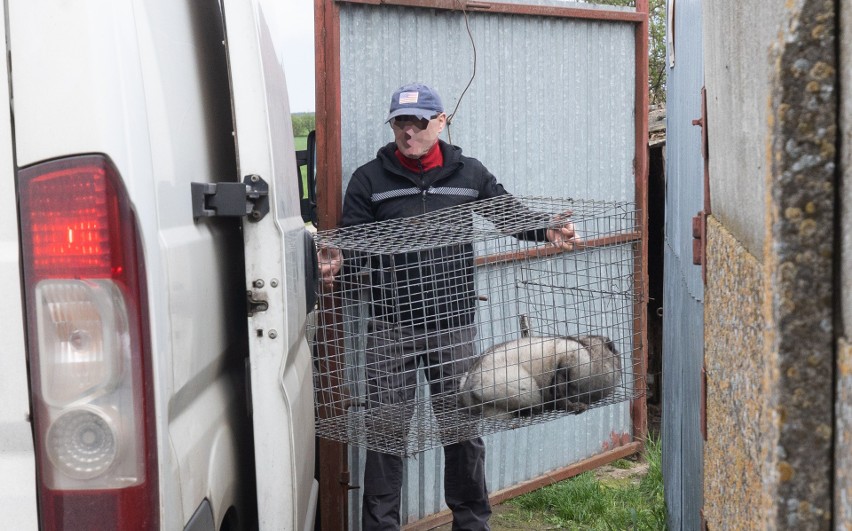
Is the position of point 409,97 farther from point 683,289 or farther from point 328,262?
point 683,289

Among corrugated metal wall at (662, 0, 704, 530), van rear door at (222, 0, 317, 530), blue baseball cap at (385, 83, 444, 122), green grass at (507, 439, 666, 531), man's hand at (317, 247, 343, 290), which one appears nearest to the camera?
van rear door at (222, 0, 317, 530)

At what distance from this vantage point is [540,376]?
3473 millimetres

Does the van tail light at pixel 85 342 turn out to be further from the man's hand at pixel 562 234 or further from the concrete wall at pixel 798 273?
the man's hand at pixel 562 234

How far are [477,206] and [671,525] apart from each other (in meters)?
1.74

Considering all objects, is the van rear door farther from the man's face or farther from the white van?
the man's face

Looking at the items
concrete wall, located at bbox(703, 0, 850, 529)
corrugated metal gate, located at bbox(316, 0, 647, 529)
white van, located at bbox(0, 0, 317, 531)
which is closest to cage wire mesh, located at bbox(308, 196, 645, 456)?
corrugated metal gate, located at bbox(316, 0, 647, 529)

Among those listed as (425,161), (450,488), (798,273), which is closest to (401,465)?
(450,488)

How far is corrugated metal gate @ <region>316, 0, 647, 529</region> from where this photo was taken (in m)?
4.55

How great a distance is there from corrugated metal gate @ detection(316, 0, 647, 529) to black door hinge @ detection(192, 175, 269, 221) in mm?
2295

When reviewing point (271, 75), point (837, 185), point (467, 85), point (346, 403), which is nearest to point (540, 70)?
point (467, 85)

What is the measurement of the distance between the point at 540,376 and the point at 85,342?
2.18 meters

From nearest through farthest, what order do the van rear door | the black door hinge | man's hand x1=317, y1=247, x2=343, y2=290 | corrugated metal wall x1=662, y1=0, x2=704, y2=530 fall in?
the black door hinge
the van rear door
corrugated metal wall x1=662, y1=0, x2=704, y2=530
man's hand x1=317, y1=247, x2=343, y2=290

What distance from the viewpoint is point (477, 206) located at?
400 centimetres

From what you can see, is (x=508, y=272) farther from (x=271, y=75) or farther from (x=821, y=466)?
(x=821, y=466)
